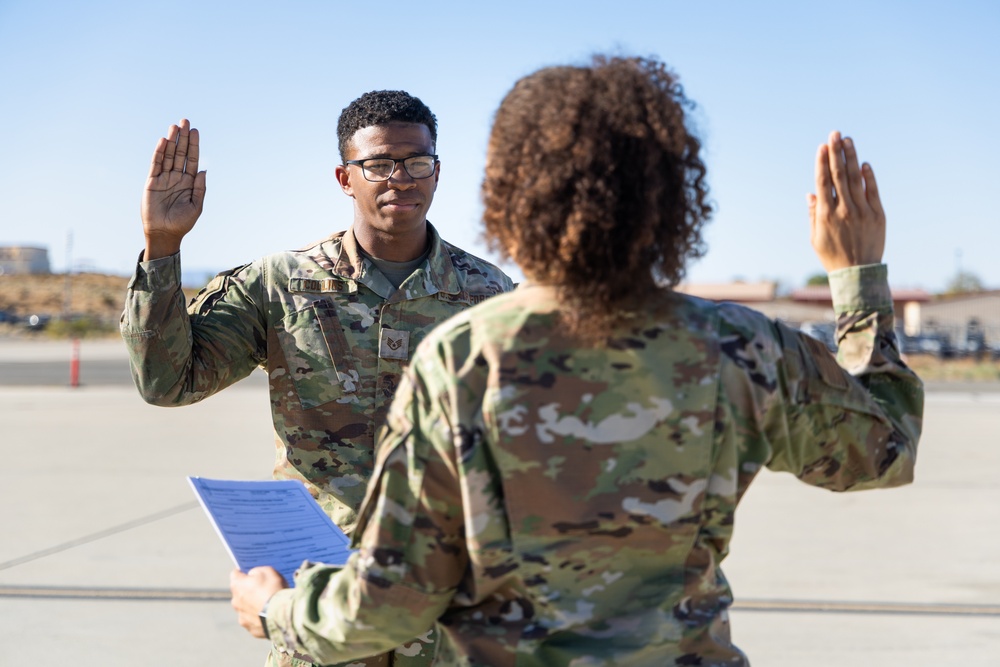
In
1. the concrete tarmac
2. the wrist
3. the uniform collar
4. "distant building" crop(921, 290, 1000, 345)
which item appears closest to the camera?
the wrist

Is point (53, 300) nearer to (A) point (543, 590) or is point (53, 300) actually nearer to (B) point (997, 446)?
(B) point (997, 446)

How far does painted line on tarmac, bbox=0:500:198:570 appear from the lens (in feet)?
19.5

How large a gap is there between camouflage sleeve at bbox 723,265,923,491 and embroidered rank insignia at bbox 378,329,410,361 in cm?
126

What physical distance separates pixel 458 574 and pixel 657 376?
0.39 meters

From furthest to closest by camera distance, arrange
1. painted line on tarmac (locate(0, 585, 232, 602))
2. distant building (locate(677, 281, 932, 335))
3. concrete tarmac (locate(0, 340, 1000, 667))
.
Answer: distant building (locate(677, 281, 932, 335)), painted line on tarmac (locate(0, 585, 232, 602)), concrete tarmac (locate(0, 340, 1000, 667))

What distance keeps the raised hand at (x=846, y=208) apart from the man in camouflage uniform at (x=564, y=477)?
0.90 feet

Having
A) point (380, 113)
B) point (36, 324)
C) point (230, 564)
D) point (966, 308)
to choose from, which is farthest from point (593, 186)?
point (966, 308)

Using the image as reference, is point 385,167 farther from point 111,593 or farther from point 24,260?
point 24,260

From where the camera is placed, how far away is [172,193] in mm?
2377

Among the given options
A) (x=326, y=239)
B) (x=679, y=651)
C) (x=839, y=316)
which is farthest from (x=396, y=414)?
(x=326, y=239)

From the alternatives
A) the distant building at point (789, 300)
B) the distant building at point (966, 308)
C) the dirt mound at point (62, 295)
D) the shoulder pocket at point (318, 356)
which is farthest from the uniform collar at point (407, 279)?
the dirt mound at point (62, 295)

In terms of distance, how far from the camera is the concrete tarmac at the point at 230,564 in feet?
15.0

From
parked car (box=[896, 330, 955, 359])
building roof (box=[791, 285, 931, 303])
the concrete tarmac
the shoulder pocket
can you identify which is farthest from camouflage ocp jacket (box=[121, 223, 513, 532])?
building roof (box=[791, 285, 931, 303])

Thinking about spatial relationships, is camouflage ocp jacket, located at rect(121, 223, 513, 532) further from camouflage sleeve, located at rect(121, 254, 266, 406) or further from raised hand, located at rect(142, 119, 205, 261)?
raised hand, located at rect(142, 119, 205, 261)
